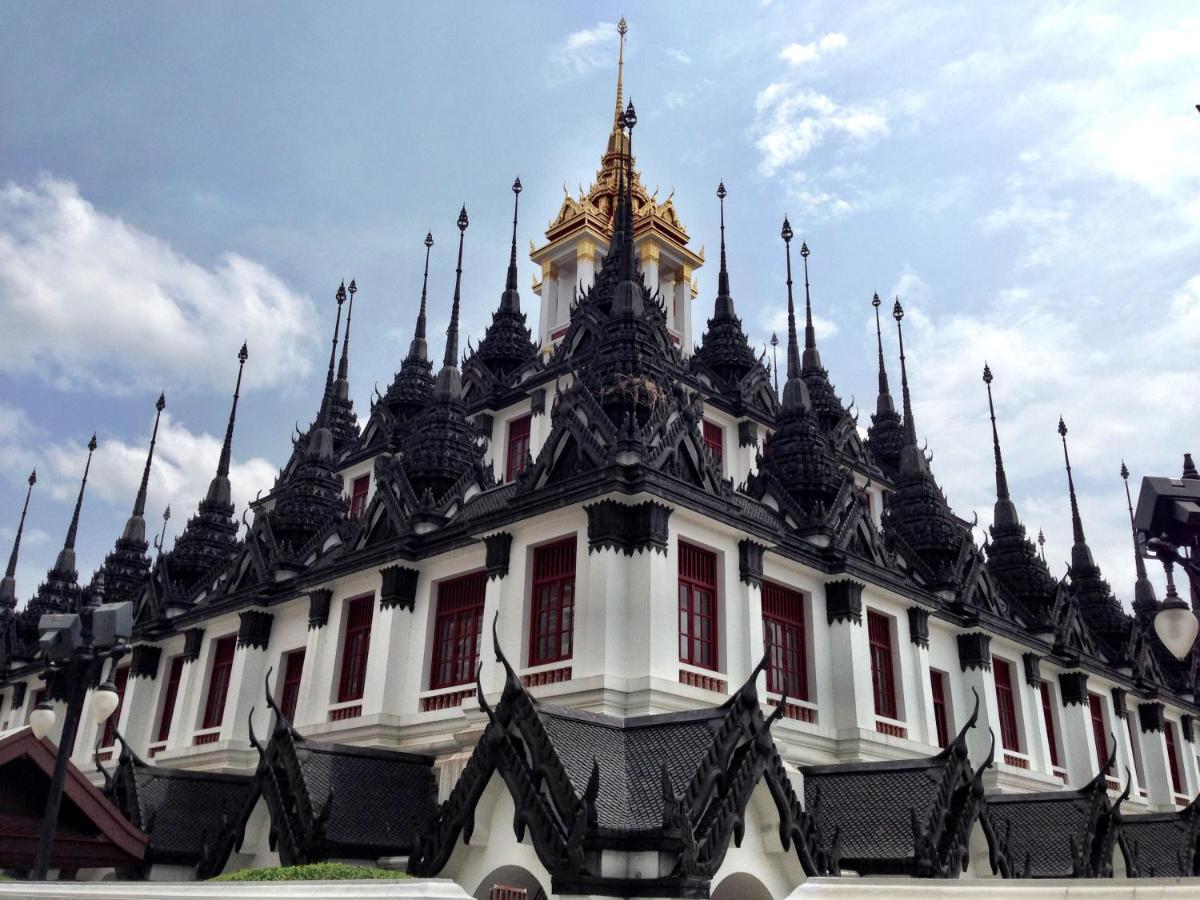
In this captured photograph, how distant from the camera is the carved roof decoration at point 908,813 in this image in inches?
636

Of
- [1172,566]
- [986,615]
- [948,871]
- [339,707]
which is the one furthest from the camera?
[986,615]

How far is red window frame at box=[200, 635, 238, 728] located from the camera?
87.8 ft

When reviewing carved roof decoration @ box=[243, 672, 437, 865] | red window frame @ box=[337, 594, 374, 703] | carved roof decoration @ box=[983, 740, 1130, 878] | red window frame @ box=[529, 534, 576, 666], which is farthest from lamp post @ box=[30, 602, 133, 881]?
carved roof decoration @ box=[983, 740, 1130, 878]

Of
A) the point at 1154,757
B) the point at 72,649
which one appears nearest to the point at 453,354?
the point at 72,649

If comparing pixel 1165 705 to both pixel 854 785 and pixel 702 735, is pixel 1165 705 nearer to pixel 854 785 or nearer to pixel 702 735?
pixel 854 785

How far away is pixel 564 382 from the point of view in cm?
2752

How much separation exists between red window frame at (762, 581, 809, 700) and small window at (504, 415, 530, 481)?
365 inches

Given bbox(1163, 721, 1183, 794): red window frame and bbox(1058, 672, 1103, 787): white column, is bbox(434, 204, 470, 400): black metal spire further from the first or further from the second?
bbox(1163, 721, 1183, 794): red window frame

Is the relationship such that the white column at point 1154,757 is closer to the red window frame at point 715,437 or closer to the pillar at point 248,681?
the red window frame at point 715,437

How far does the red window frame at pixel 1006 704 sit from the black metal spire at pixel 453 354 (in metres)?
15.9

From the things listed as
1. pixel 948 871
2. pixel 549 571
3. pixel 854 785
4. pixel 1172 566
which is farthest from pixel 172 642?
pixel 1172 566

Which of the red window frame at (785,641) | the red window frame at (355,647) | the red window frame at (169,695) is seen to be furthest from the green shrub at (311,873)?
the red window frame at (169,695)

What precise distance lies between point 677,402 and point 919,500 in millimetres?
11374

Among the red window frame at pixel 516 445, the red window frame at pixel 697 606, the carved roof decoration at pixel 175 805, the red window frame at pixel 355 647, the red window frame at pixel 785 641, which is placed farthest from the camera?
the red window frame at pixel 516 445
